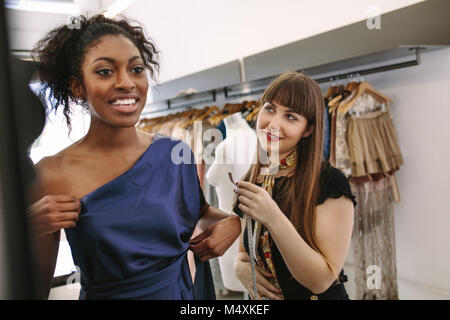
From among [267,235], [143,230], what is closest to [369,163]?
[267,235]

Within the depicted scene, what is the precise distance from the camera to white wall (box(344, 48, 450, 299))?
4.07 feet

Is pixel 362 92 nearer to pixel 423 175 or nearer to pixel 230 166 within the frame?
pixel 423 175

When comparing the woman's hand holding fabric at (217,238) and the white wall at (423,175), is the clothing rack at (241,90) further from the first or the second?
the woman's hand holding fabric at (217,238)

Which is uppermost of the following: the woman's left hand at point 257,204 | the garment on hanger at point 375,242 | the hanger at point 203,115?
the hanger at point 203,115

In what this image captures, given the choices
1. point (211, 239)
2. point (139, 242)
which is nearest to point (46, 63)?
point (139, 242)

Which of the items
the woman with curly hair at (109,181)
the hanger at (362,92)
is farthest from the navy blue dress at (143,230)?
the hanger at (362,92)

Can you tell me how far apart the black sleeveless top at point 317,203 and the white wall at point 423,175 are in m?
0.18

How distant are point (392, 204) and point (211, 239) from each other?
789 millimetres

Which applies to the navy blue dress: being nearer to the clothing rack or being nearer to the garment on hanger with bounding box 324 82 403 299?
the clothing rack

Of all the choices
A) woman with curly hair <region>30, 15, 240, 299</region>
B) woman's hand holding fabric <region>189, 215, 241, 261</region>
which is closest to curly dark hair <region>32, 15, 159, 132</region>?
woman with curly hair <region>30, 15, 240, 299</region>

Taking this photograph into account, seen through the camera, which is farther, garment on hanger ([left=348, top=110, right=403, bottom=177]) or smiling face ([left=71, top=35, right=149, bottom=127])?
garment on hanger ([left=348, top=110, right=403, bottom=177])

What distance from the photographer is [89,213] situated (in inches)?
32.2

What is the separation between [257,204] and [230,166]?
0.40 feet

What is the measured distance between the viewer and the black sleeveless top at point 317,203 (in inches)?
40.1
